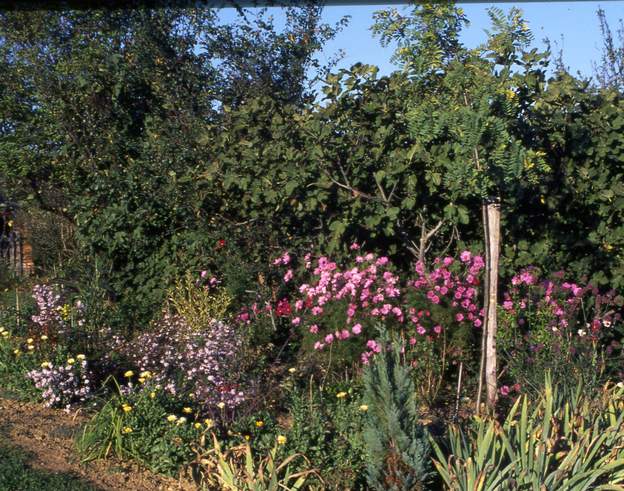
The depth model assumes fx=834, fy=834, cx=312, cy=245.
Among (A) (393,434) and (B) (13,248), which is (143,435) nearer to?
(A) (393,434)

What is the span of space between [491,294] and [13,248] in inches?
330

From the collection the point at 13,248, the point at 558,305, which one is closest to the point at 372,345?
the point at 558,305

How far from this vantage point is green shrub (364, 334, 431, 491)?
3932 mm

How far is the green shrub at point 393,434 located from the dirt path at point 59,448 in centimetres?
114

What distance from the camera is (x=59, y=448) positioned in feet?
16.4

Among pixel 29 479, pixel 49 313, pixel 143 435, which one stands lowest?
→ pixel 29 479

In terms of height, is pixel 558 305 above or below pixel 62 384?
above

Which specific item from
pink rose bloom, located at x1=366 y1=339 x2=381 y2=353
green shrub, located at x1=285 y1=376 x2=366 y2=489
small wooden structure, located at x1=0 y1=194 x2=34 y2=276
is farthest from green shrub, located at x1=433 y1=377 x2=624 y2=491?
small wooden structure, located at x1=0 y1=194 x2=34 y2=276

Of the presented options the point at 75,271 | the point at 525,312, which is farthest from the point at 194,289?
the point at 525,312

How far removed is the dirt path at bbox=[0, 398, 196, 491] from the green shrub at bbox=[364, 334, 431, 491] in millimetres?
1137

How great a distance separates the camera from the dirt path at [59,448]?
4.59 metres

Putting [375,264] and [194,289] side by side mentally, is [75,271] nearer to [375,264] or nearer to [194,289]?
[194,289]

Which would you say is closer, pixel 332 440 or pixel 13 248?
pixel 332 440

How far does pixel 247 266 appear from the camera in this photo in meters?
7.77
